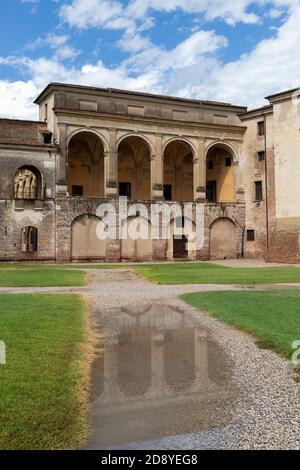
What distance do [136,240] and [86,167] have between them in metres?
8.22

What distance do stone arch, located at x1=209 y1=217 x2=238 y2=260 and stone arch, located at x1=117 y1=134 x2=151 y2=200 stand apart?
6.57 metres

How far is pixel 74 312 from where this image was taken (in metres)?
12.6

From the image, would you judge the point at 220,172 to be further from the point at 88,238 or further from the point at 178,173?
the point at 88,238

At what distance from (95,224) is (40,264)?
5.01m

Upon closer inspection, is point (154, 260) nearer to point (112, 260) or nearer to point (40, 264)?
point (112, 260)

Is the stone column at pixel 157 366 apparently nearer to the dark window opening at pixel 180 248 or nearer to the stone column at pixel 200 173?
the dark window opening at pixel 180 248

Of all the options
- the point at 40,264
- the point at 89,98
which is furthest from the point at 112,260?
the point at 89,98

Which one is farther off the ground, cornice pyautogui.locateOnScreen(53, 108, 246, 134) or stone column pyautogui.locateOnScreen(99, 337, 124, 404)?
cornice pyautogui.locateOnScreen(53, 108, 246, 134)

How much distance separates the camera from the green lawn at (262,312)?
945 cm

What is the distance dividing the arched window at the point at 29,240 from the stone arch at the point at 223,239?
1391 cm

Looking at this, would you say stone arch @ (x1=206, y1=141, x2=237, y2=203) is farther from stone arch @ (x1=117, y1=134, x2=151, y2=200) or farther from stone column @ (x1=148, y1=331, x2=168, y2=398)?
stone column @ (x1=148, y1=331, x2=168, y2=398)

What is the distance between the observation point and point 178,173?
44594 mm

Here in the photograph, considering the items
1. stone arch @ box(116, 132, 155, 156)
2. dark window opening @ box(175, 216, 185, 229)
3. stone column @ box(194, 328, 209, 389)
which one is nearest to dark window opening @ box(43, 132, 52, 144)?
stone arch @ box(116, 132, 155, 156)

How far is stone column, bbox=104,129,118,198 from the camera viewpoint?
3691 cm
